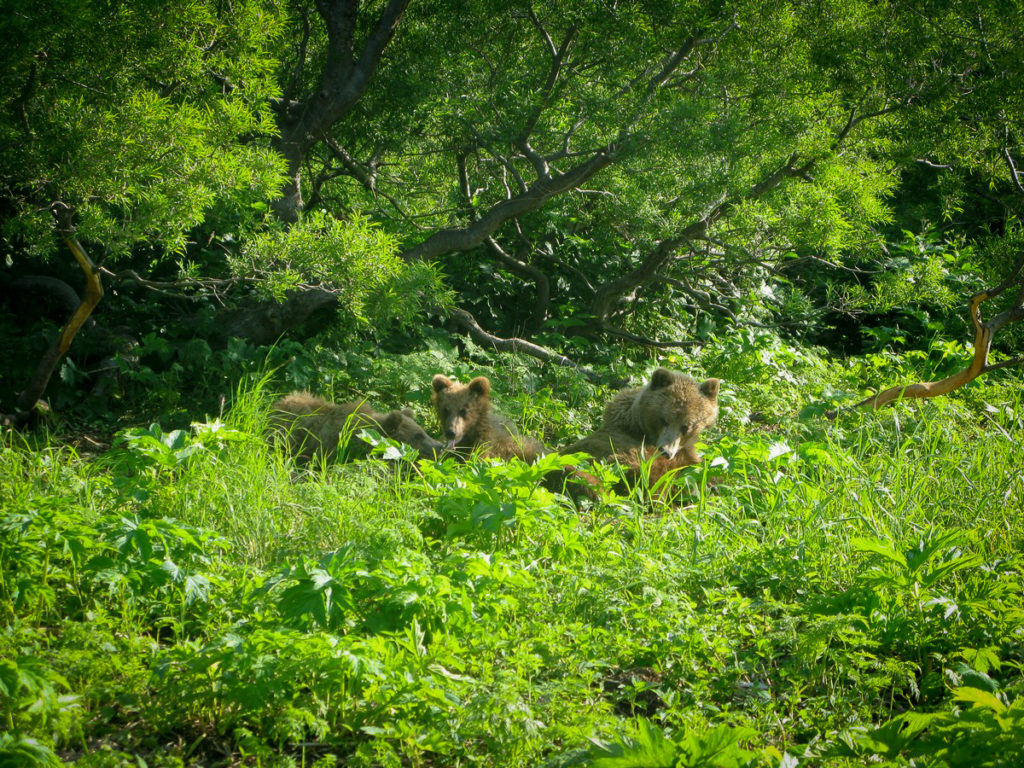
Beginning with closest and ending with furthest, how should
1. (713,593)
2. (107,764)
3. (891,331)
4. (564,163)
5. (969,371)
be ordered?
(107,764)
(713,593)
(969,371)
(564,163)
(891,331)

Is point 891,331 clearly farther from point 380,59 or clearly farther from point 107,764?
point 107,764

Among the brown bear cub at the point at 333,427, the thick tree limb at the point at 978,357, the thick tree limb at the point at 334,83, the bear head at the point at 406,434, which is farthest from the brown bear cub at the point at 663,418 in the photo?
the thick tree limb at the point at 334,83

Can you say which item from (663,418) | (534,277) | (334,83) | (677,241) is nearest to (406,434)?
(663,418)

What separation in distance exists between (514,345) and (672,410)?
2.81m

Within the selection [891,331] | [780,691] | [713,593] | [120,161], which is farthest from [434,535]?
[891,331]

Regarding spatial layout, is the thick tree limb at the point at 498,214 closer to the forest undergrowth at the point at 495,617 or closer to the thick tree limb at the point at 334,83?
the thick tree limb at the point at 334,83

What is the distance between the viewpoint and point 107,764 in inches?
107

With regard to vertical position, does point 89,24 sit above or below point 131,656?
above

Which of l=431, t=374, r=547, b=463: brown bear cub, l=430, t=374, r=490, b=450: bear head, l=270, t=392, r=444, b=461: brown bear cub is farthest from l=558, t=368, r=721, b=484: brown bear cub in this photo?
l=270, t=392, r=444, b=461: brown bear cub

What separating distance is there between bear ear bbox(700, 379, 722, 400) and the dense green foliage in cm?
31

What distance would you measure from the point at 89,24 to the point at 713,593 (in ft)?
15.1

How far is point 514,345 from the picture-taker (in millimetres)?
9609

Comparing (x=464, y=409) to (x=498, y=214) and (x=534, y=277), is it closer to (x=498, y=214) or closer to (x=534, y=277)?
(x=498, y=214)

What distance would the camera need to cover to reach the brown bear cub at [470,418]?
7074mm
